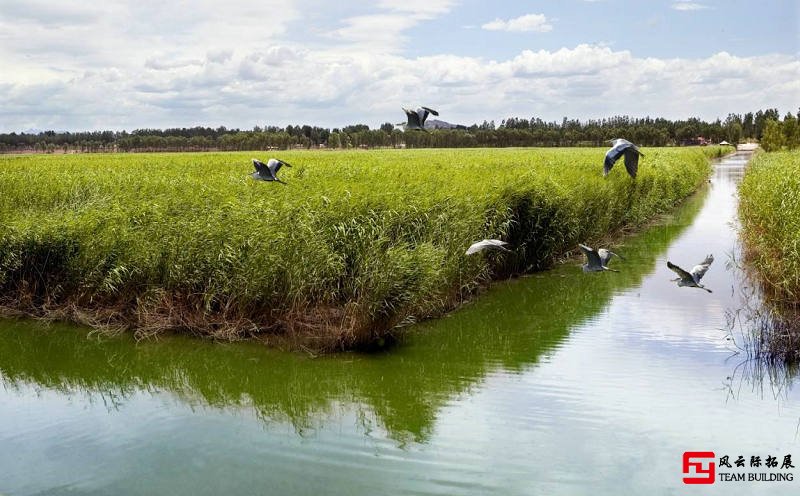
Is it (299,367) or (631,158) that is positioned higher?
(631,158)

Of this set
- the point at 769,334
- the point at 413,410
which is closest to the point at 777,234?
the point at 769,334

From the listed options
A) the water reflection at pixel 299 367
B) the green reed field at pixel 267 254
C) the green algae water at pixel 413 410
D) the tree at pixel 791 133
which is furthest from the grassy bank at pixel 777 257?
the tree at pixel 791 133

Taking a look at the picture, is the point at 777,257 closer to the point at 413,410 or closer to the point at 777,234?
the point at 777,234

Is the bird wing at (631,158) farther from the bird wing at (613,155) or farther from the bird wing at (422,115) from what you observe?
the bird wing at (422,115)

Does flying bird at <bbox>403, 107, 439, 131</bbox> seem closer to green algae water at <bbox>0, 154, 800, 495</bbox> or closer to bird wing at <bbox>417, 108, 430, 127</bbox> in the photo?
bird wing at <bbox>417, 108, 430, 127</bbox>

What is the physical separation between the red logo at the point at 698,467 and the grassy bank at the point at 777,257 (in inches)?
126

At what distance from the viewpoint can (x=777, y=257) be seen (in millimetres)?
12875

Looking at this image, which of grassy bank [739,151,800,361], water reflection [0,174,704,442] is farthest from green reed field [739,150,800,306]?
water reflection [0,174,704,442]

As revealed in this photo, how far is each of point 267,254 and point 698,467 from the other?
6.35 metres

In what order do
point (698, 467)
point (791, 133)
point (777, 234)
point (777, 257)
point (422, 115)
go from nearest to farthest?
point (698, 467), point (422, 115), point (777, 257), point (777, 234), point (791, 133)

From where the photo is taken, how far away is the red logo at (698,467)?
22.5 feet

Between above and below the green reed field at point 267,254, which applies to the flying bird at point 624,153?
above

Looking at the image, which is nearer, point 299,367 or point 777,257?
point 299,367

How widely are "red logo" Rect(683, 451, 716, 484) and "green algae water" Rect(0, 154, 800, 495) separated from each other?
0.30 ft
